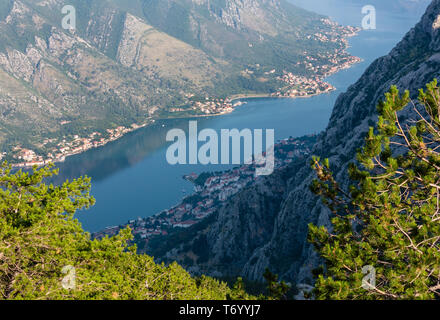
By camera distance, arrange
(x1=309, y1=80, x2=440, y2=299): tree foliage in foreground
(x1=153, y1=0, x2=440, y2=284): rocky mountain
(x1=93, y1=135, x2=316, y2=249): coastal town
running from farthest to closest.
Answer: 1. (x1=93, y1=135, x2=316, y2=249): coastal town
2. (x1=153, y1=0, x2=440, y2=284): rocky mountain
3. (x1=309, y1=80, x2=440, y2=299): tree foliage in foreground

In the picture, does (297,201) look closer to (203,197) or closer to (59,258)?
(59,258)

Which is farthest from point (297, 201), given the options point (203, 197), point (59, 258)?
point (203, 197)

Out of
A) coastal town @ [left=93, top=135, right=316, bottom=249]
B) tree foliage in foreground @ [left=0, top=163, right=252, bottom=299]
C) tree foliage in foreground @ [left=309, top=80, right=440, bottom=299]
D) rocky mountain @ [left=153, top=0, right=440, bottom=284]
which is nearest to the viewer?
tree foliage in foreground @ [left=309, top=80, right=440, bottom=299]

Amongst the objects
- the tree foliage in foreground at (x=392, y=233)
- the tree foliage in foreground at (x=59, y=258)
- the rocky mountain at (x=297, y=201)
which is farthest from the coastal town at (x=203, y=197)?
Result: the tree foliage in foreground at (x=392, y=233)

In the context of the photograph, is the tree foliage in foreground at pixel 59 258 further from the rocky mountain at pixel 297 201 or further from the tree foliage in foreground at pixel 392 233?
the rocky mountain at pixel 297 201

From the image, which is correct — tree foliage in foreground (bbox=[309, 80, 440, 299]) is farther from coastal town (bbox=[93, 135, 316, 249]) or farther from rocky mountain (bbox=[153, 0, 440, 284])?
coastal town (bbox=[93, 135, 316, 249])

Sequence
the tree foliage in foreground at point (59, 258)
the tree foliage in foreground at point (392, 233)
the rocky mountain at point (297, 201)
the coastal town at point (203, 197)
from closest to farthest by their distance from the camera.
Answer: the tree foliage in foreground at point (392, 233), the tree foliage in foreground at point (59, 258), the rocky mountain at point (297, 201), the coastal town at point (203, 197)

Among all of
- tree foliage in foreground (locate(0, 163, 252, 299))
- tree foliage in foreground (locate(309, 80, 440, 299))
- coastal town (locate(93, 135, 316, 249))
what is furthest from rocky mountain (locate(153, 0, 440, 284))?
tree foliage in foreground (locate(309, 80, 440, 299))
